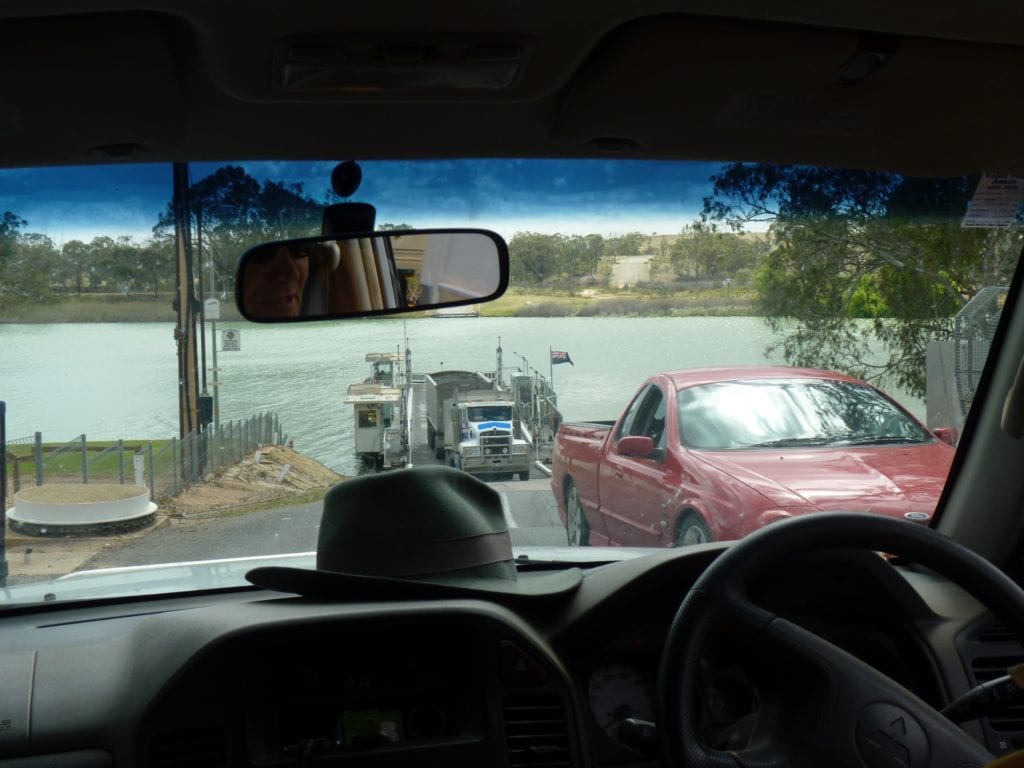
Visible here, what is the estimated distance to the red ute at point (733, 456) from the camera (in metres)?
4.17

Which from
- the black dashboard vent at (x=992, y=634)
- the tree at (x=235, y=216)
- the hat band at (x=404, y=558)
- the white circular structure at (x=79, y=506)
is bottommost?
the black dashboard vent at (x=992, y=634)

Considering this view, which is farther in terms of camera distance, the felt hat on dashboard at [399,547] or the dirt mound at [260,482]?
the dirt mound at [260,482]

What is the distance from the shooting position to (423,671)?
3.16 meters

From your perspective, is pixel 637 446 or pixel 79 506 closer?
pixel 79 506

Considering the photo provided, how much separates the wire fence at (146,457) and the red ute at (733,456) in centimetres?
120

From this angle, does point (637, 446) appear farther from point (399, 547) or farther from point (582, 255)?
point (399, 547)

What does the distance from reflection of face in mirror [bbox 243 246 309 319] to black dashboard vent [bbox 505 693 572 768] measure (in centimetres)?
131

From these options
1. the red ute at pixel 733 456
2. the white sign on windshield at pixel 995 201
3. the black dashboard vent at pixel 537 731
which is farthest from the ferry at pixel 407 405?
the white sign on windshield at pixel 995 201

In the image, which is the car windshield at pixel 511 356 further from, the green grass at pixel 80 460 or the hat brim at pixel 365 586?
the hat brim at pixel 365 586

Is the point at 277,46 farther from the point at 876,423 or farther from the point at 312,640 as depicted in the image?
the point at 876,423

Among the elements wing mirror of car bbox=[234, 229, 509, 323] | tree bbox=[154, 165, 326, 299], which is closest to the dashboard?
wing mirror of car bbox=[234, 229, 509, 323]

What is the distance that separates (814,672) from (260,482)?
2246 mm

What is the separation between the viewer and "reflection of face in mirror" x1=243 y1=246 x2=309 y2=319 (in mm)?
3264

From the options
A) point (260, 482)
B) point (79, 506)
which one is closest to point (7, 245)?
point (79, 506)
